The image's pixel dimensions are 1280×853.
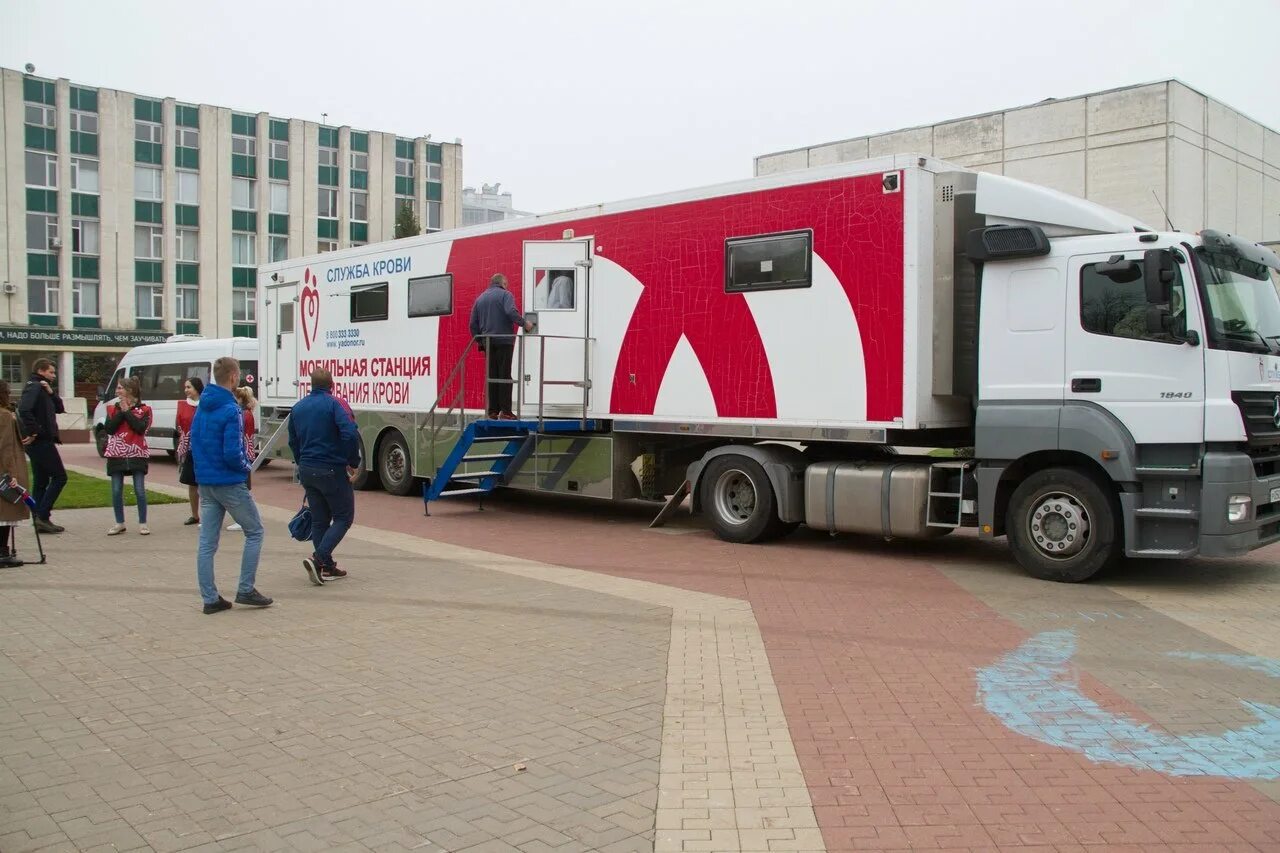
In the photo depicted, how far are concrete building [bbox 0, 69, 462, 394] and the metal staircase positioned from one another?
41764 millimetres

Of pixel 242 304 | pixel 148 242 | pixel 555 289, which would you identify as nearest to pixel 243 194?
pixel 148 242

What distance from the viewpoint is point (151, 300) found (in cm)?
5041

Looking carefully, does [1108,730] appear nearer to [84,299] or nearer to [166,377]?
[166,377]

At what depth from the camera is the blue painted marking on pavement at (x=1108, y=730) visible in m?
4.64

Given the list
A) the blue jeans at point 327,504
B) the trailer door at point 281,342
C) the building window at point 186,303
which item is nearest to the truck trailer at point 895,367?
the blue jeans at point 327,504

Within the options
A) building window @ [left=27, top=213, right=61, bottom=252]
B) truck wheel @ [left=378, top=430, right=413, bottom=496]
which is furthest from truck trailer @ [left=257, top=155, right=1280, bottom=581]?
building window @ [left=27, top=213, right=61, bottom=252]

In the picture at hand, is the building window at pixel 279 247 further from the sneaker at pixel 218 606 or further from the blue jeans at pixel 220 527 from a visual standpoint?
the sneaker at pixel 218 606

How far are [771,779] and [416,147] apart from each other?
194 feet

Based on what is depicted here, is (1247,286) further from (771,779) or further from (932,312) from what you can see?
(771,779)

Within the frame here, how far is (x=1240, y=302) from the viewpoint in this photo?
28.6 ft

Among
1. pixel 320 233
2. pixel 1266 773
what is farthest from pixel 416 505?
pixel 320 233

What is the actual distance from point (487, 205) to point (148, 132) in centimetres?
6053

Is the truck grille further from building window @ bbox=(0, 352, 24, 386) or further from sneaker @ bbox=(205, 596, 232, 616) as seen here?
building window @ bbox=(0, 352, 24, 386)

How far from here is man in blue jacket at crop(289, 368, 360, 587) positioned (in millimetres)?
8500
